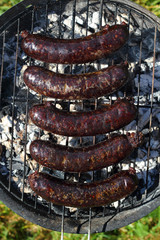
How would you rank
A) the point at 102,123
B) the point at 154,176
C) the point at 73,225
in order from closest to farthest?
the point at 102,123 < the point at 73,225 < the point at 154,176

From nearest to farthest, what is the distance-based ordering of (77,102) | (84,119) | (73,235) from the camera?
(84,119)
(77,102)
(73,235)

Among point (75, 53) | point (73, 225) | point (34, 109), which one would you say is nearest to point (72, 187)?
point (73, 225)

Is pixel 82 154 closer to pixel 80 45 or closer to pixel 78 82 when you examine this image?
Answer: pixel 78 82

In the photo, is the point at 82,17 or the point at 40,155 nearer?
the point at 40,155

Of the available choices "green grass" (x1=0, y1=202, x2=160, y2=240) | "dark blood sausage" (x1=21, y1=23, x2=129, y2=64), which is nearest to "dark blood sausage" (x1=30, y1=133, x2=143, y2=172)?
"dark blood sausage" (x1=21, y1=23, x2=129, y2=64)

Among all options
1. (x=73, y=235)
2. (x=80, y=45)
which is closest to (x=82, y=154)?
(x=80, y=45)

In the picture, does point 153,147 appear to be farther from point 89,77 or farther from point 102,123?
point 89,77

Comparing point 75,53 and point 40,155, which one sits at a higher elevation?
point 75,53

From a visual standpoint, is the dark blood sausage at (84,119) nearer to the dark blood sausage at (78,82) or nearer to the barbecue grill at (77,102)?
the dark blood sausage at (78,82)
